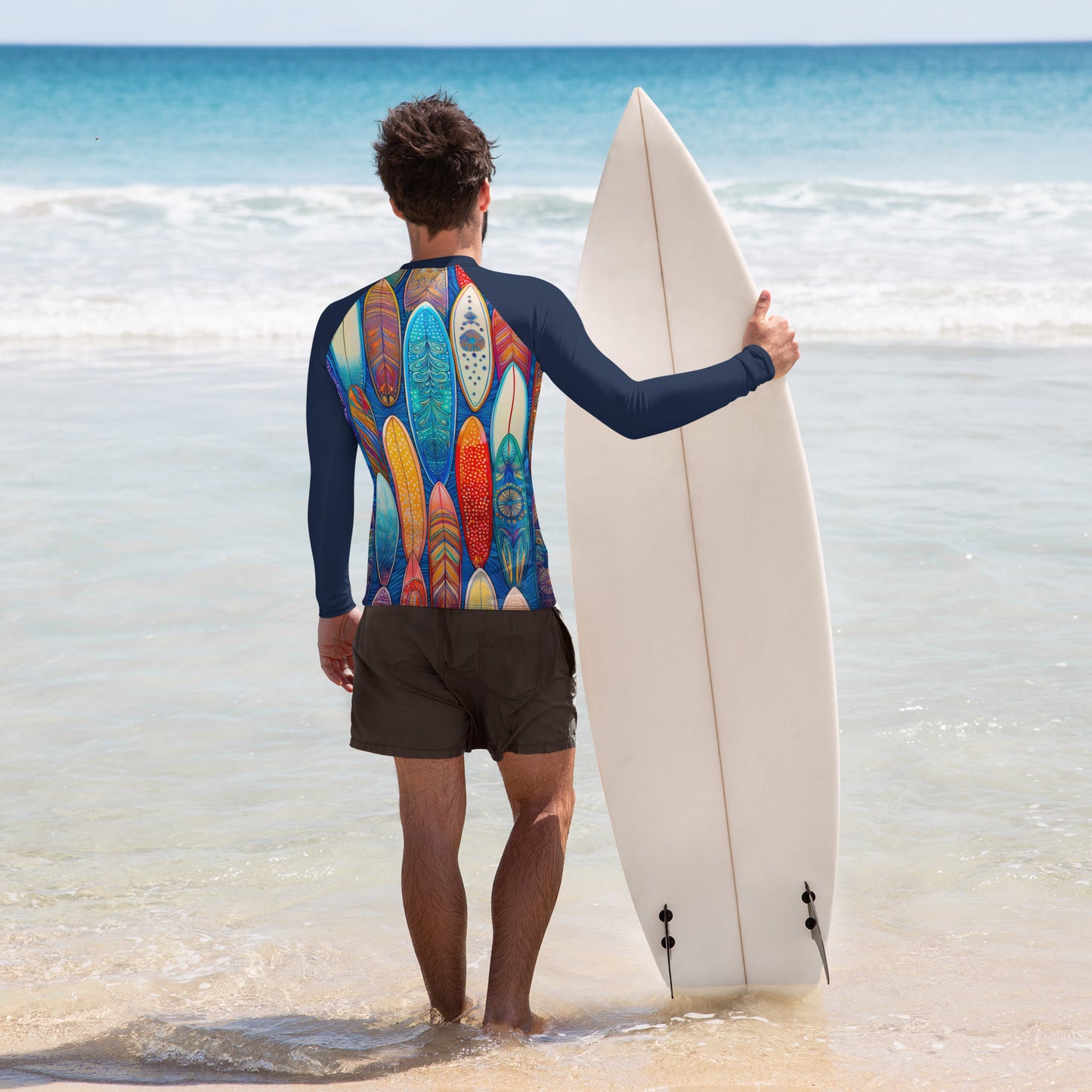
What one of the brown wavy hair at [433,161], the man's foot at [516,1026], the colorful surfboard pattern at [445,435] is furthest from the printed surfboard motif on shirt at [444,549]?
the man's foot at [516,1026]

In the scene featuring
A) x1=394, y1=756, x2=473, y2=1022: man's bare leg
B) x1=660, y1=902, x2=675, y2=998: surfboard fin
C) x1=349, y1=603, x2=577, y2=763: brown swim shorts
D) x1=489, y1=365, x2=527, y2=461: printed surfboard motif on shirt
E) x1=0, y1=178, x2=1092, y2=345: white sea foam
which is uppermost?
x1=0, y1=178, x2=1092, y2=345: white sea foam

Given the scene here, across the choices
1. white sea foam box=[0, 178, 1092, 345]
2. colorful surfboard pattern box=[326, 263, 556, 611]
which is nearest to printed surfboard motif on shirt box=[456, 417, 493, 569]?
colorful surfboard pattern box=[326, 263, 556, 611]

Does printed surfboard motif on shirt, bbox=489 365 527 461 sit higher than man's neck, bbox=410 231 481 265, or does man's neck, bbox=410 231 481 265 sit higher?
man's neck, bbox=410 231 481 265

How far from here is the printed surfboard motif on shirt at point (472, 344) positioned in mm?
1815

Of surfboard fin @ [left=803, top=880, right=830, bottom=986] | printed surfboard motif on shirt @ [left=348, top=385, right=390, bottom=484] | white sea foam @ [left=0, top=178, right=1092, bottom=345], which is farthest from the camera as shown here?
white sea foam @ [left=0, top=178, right=1092, bottom=345]

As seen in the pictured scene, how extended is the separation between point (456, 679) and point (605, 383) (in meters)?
0.49

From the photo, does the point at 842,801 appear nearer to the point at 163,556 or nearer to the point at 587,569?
the point at 587,569

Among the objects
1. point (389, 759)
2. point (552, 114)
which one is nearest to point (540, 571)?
point (389, 759)

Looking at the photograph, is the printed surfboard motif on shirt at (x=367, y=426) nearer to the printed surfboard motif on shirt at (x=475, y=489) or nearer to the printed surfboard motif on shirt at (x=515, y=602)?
the printed surfboard motif on shirt at (x=475, y=489)

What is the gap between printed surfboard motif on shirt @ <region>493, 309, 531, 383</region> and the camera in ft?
5.95

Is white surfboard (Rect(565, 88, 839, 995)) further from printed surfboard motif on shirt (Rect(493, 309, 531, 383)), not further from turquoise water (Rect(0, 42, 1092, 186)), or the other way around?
turquoise water (Rect(0, 42, 1092, 186))

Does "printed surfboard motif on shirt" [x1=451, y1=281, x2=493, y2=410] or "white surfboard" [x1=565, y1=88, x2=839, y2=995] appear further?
"white surfboard" [x1=565, y1=88, x2=839, y2=995]

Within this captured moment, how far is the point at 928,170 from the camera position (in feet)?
66.4

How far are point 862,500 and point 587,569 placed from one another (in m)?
2.98
